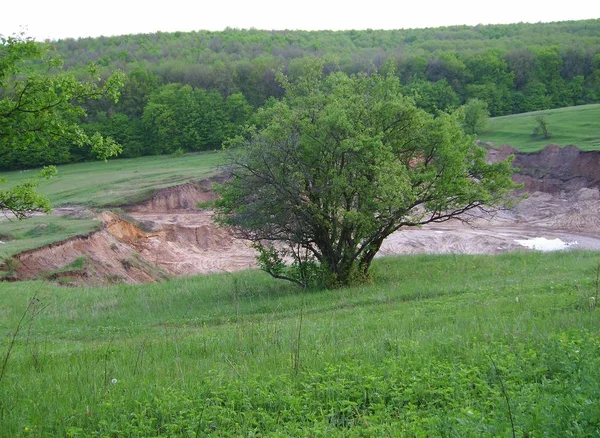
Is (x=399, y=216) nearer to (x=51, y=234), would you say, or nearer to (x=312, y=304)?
(x=312, y=304)

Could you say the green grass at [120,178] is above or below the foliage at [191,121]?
below

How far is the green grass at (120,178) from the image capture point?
4800 centimetres

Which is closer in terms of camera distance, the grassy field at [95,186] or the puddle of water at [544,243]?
the grassy field at [95,186]

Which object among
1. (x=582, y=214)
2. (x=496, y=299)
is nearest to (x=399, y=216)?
(x=496, y=299)

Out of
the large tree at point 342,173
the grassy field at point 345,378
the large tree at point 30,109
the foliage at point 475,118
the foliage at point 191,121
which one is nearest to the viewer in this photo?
the grassy field at point 345,378

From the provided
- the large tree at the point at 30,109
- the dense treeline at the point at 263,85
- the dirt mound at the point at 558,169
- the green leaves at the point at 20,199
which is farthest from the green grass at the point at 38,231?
the dirt mound at the point at 558,169

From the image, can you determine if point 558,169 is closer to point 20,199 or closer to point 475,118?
point 475,118

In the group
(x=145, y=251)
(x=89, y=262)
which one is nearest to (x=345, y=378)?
(x=89, y=262)

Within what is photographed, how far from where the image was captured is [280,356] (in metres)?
8.26

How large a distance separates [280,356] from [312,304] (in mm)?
8448

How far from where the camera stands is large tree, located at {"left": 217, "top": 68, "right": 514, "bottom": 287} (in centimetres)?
1894

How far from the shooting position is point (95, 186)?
175ft

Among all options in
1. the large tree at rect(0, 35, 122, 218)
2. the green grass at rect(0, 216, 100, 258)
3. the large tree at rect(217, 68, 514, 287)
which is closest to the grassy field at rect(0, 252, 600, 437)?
the large tree at rect(0, 35, 122, 218)

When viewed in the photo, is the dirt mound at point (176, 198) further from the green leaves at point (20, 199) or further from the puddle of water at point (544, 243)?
the green leaves at point (20, 199)
